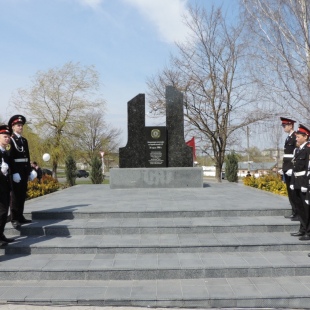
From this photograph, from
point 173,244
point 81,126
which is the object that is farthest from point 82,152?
point 173,244

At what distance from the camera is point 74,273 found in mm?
→ 4598

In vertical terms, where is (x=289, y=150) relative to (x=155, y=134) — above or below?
below

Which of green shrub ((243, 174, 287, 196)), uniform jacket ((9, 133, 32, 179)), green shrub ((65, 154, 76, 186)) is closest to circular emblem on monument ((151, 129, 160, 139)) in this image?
green shrub ((243, 174, 287, 196))

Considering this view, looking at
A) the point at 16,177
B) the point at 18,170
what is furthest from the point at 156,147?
the point at 16,177

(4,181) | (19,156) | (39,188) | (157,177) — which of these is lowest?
(39,188)

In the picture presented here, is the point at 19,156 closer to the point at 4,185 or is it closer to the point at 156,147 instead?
the point at 4,185

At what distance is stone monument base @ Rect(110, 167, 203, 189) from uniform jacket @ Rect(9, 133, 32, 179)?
16.7ft

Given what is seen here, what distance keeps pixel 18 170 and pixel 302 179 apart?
206 inches

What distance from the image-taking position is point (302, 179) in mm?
5480

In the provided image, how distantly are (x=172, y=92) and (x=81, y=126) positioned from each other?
65.9ft

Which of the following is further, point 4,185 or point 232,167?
point 232,167

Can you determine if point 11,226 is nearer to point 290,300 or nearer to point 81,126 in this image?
point 290,300

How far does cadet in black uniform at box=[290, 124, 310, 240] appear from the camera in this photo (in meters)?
5.42

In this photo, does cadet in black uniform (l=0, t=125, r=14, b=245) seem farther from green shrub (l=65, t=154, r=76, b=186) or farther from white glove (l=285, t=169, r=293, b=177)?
green shrub (l=65, t=154, r=76, b=186)
